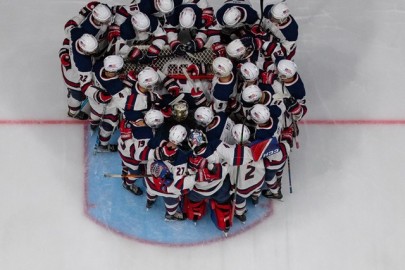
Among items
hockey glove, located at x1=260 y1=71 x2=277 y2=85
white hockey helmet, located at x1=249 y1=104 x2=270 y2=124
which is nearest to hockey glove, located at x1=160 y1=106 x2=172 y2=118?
white hockey helmet, located at x1=249 y1=104 x2=270 y2=124

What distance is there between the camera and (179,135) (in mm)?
6039

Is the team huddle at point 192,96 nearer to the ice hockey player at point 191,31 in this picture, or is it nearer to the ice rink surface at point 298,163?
the ice hockey player at point 191,31

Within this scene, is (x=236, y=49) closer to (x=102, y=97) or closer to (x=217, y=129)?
(x=217, y=129)

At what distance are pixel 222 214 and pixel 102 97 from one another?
129 cm

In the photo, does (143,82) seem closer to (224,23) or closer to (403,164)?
(224,23)

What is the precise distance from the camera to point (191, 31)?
683cm

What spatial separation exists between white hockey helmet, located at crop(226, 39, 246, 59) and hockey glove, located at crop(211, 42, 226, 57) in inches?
5.8

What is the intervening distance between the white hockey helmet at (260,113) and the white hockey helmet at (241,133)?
0.34 ft

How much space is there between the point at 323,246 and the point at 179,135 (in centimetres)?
162

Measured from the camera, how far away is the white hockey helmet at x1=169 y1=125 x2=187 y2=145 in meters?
6.04

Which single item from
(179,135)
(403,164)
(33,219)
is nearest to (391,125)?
(403,164)

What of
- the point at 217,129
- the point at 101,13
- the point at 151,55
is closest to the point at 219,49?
the point at 151,55

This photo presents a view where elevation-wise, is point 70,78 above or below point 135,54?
below

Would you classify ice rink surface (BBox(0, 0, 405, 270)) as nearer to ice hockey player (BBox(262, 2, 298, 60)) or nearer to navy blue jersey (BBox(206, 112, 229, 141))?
ice hockey player (BBox(262, 2, 298, 60))
